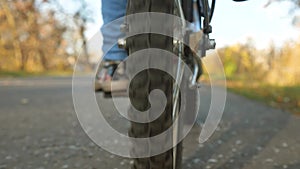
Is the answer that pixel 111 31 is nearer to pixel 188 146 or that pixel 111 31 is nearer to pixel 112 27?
pixel 112 27

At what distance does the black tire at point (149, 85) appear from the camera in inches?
47.3

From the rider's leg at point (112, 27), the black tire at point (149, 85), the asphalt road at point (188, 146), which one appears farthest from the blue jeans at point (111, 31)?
the black tire at point (149, 85)

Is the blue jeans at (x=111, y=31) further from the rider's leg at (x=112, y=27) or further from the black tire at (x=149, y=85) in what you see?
the black tire at (x=149, y=85)

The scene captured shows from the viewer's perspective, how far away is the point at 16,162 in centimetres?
247

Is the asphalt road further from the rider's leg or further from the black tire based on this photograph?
the black tire

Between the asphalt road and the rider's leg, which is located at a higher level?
the rider's leg

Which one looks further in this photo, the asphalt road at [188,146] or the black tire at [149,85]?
the asphalt road at [188,146]

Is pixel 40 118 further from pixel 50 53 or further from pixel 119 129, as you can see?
pixel 50 53

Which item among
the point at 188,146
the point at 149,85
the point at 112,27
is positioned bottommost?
the point at 188,146

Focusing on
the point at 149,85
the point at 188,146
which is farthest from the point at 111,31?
the point at 149,85

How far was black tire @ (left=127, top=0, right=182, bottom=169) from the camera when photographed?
3.94 feet

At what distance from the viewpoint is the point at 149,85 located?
3.93ft

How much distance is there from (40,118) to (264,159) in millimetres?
3113

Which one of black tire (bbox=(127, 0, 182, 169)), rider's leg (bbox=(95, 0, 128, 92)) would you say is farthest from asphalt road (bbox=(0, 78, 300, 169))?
black tire (bbox=(127, 0, 182, 169))
